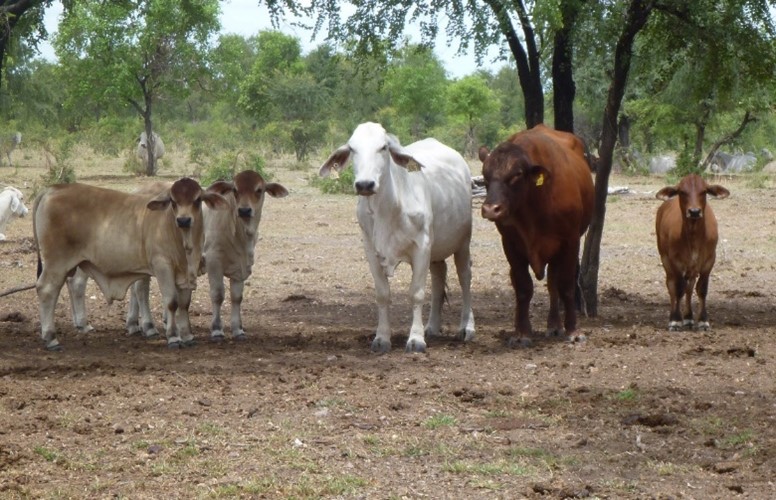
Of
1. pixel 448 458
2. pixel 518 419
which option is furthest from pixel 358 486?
pixel 518 419

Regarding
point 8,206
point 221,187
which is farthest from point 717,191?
point 8,206

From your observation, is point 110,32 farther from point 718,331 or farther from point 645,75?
point 718,331

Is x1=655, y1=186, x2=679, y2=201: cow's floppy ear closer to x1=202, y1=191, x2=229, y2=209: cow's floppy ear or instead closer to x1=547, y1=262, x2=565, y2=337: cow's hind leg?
x1=547, y1=262, x2=565, y2=337: cow's hind leg

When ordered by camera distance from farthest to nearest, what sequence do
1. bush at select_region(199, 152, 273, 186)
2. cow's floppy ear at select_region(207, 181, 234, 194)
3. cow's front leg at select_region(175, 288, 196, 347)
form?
bush at select_region(199, 152, 273, 186)
cow's floppy ear at select_region(207, 181, 234, 194)
cow's front leg at select_region(175, 288, 196, 347)

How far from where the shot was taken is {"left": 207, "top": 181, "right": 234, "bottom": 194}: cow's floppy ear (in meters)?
10.3

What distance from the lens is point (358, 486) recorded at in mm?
5926

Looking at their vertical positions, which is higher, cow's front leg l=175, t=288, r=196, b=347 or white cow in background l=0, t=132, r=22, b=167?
white cow in background l=0, t=132, r=22, b=167

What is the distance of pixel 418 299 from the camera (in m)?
9.75

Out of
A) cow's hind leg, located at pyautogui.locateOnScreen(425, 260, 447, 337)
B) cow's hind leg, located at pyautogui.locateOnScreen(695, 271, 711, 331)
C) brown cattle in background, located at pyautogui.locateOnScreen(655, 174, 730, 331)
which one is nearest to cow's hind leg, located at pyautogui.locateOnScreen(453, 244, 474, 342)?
cow's hind leg, located at pyautogui.locateOnScreen(425, 260, 447, 337)

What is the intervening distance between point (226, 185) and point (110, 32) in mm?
27069

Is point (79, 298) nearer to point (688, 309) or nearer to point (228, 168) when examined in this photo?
point (688, 309)

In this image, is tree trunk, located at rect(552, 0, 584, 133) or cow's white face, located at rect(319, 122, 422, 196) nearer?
cow's white face, located at rect(319, 122, 422, 196)

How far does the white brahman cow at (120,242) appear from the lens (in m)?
9.90

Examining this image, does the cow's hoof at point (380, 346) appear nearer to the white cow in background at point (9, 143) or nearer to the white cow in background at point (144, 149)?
the white cow in background at point (144, 149)
